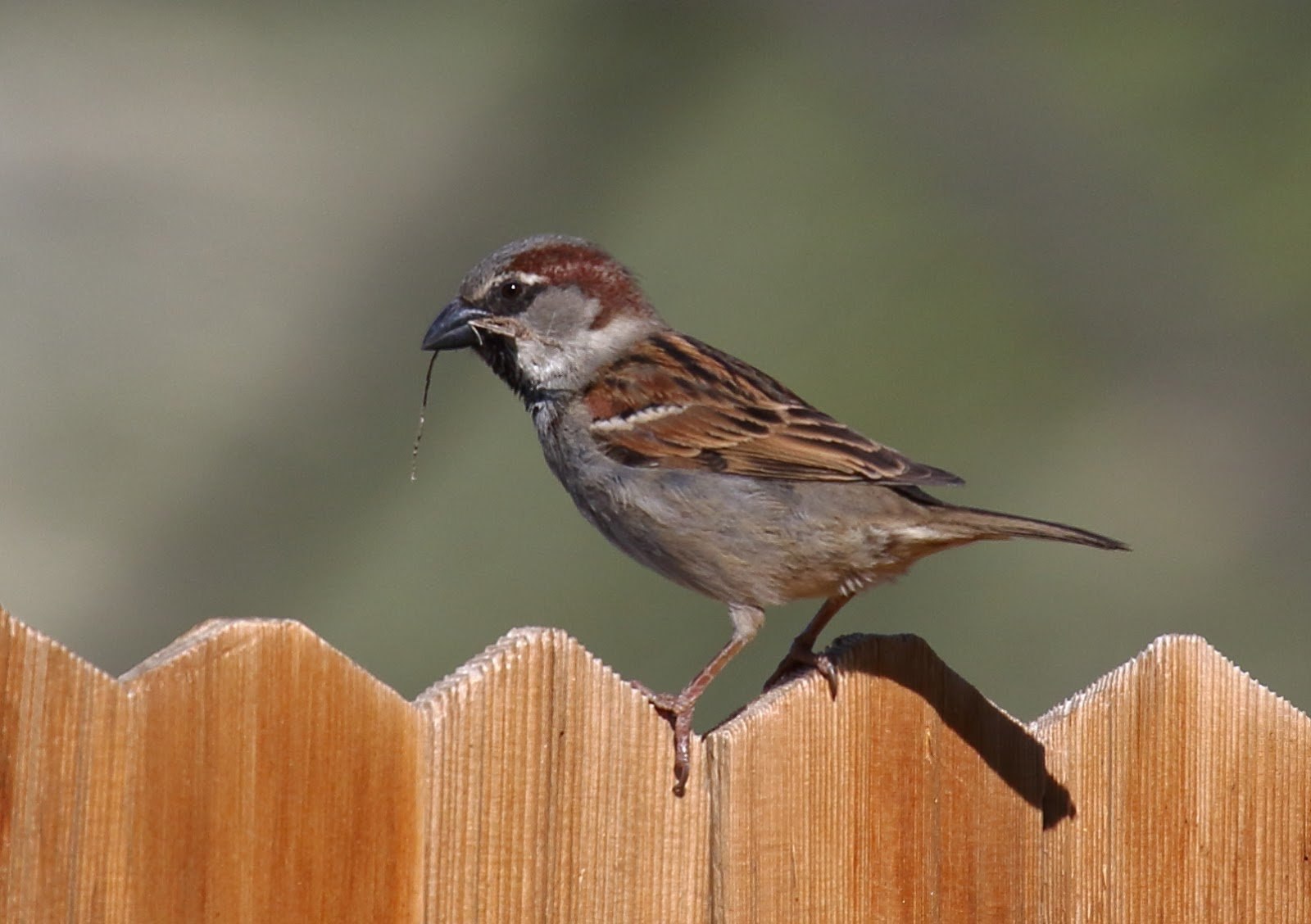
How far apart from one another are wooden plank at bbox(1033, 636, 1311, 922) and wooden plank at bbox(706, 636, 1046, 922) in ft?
0.28

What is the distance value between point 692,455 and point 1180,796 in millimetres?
1384

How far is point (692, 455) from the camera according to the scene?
3688mm

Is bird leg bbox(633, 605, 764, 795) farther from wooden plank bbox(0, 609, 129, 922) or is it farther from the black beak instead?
the black beak

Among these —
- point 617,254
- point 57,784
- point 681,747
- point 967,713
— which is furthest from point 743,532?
point 617,254

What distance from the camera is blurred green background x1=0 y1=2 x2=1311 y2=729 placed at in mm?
4969

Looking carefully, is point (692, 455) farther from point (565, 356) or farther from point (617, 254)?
point (617, 254)

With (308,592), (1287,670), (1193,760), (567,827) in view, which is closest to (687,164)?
(308,592)

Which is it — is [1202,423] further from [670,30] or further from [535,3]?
[535,3]

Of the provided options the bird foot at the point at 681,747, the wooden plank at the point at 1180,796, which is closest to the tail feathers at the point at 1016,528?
the wooden plank at the point at 1180,796

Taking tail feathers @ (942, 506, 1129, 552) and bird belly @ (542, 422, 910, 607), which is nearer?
tail feathers @ (942, 506, 1129, 552)

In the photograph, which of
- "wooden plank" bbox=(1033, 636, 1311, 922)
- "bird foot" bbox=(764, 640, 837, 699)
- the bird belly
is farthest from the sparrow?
"wooden plank" bbox=(1033, 636, 1311, 922)

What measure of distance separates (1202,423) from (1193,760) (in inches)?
113

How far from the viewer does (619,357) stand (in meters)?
3.96

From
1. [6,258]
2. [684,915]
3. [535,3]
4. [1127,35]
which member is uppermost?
[1127,35]
